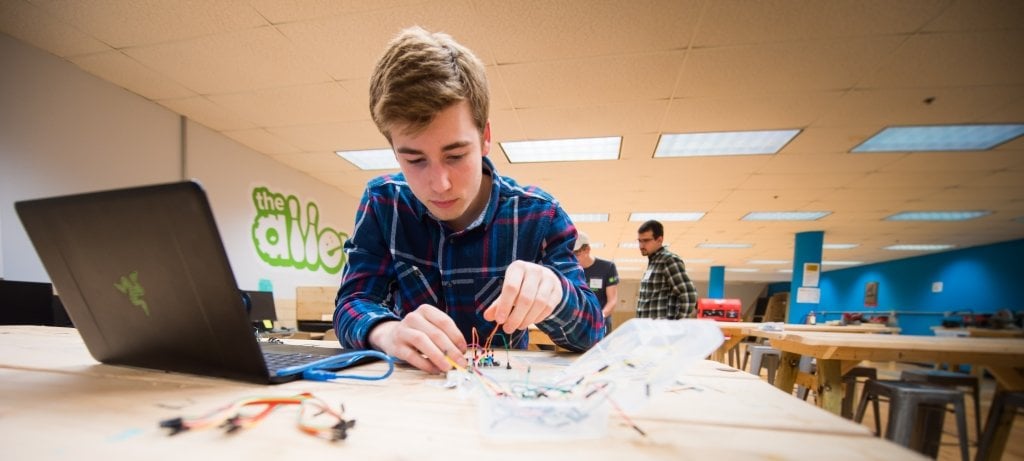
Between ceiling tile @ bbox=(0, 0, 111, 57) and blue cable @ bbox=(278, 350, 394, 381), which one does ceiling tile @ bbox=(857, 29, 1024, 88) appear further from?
ceiling tile @ bbox=(0, 0, 111, 57)

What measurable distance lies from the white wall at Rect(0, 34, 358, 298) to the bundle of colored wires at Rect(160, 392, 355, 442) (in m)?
2.03

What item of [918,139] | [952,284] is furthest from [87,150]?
[918,139]

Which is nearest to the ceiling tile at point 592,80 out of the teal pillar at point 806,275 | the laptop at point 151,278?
the laptop at point 151,278

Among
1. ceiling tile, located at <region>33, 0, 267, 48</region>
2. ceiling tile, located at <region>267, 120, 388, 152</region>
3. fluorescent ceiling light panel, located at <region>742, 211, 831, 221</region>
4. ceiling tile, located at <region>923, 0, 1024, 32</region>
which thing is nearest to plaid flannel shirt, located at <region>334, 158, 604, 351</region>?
ceiling tile, located at <region>33, 0, 267, 48</region>

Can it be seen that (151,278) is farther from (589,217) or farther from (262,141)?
(589,217)

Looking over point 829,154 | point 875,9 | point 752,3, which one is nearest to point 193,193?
point 752,3

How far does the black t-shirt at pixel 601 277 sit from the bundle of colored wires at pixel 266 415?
3.69 meters

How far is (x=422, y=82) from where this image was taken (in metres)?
0.81

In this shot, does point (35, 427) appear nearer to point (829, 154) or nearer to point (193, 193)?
point (193, 193)

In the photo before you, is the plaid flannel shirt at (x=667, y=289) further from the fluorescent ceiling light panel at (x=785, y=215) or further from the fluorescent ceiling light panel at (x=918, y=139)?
the fluorescent ceiling light panel at (x=785, y=215)

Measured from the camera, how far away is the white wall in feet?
7.28

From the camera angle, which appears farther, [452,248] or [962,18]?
[962,18]

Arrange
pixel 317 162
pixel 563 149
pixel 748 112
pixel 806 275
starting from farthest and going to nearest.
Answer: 1. pixel 806 275
2. pixel 317 162
3. pixel 563 149
4. pixel 748 112

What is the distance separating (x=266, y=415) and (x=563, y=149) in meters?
3.75
